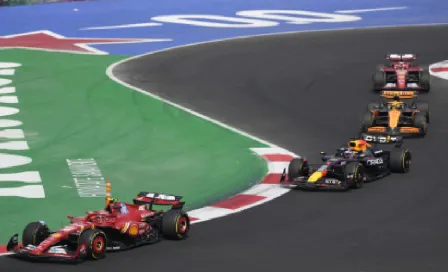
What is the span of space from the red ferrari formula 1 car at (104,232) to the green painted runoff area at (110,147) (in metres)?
2.07

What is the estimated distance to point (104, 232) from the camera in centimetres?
1991

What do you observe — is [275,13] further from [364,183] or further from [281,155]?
[364,183]

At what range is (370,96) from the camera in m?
34.7

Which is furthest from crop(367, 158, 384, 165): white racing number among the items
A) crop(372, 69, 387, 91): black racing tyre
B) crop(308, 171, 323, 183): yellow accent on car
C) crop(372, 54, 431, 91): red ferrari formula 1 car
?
crop(372, 69, 387, 91): black racing tyre

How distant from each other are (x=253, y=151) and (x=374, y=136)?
285 centimetres

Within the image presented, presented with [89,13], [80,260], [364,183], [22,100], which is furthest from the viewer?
[89,13]

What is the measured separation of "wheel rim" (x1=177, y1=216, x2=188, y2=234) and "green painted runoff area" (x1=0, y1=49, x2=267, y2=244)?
9.16 feet

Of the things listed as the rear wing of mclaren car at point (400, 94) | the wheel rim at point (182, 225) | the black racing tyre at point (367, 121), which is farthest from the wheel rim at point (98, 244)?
the rear wing of mclaren car at point (400, 94)

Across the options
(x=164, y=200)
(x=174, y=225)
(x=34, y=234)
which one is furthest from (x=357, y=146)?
(x=34, y=234)

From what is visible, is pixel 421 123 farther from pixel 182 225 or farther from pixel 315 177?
pixel 182 225

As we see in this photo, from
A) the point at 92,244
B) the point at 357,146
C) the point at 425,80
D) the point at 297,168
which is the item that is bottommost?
the point at 297,168

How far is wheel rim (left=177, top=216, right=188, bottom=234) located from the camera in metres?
20.3

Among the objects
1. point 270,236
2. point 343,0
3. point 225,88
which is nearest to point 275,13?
point 343,0

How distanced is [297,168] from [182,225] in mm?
4965
